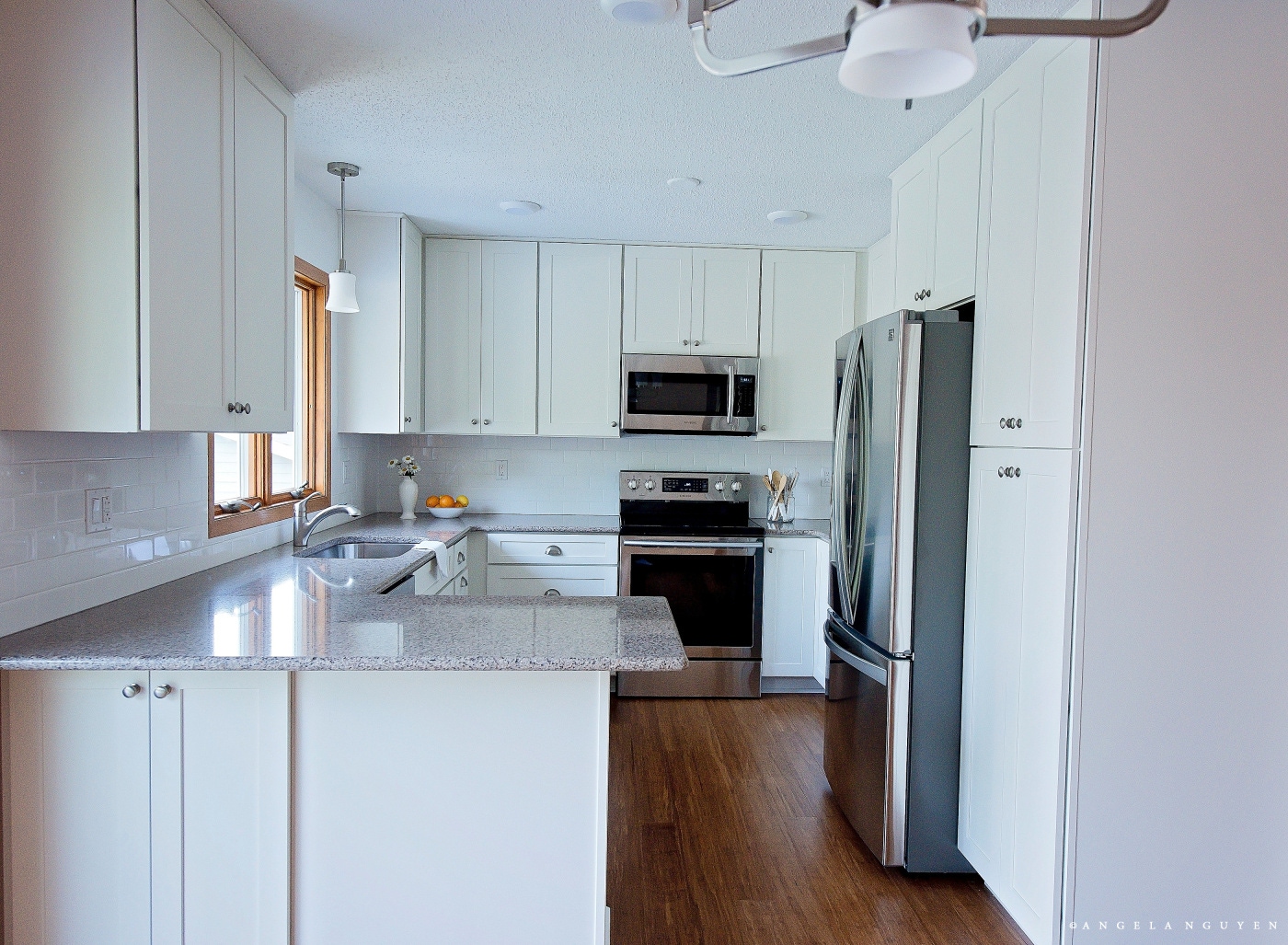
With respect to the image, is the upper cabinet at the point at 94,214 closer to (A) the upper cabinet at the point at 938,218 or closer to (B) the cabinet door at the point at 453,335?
(A) the upper cabinet at the point at 938,218

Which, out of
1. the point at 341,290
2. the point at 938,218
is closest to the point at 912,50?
the point at 938,218

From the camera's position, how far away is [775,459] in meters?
4.33

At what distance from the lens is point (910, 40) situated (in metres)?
0.78

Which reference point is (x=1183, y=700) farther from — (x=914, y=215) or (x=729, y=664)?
(x=729, y=664)

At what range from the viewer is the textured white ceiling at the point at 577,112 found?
1.82 metres

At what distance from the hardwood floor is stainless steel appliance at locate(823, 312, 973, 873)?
0.16 metres

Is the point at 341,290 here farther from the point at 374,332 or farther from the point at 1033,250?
the point at 1033,250

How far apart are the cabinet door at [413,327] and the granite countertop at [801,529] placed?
6.22ft

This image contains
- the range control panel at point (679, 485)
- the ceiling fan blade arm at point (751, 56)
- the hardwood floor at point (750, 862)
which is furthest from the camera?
the range control panel at point (679, 485)

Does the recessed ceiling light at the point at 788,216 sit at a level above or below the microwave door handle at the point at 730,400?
above

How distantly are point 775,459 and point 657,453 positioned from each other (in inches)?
27.0

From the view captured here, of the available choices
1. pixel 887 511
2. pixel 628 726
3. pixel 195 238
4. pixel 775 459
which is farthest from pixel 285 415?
pixel 775 459

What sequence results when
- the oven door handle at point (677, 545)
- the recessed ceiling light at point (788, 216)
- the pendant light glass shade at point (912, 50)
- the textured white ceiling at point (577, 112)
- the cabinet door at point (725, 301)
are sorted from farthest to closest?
the cabinet door at point (725, 301) < the oven door handle at point (677, 545) < the recessed ceiling light at point (788, 216) < the textured white ceiling at point (577, 112) < the pendant light glass shade at point (912, 50)

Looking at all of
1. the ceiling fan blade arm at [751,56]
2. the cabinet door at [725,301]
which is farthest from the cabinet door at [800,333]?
the ceiling fan blade arm at [751,56]
